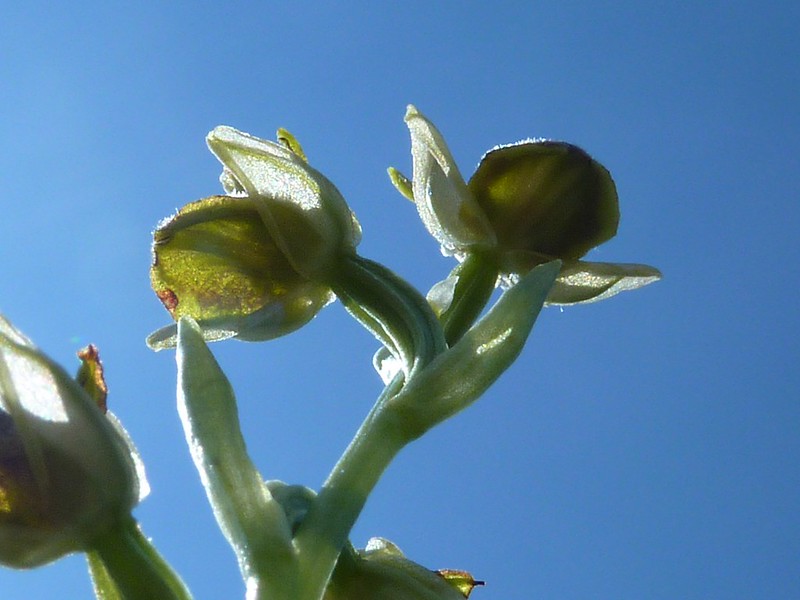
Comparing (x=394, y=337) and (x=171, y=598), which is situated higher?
(x=394, y=337)

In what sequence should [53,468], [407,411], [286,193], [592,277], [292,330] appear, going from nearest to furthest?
[53,468] < [407,411] < [286,193] < [292,330] < [592,277]

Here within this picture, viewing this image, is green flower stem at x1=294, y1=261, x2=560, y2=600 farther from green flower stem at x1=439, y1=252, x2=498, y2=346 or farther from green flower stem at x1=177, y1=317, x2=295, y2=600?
green flower stem at x1=439, y1=252, x2=498, y2=346

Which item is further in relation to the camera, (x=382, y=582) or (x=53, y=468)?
(x=382, y=582)

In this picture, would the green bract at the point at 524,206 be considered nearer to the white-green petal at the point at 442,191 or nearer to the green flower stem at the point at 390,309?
the white-green petal at the point at 442,191

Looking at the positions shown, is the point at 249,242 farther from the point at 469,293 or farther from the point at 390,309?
the point at 469,293

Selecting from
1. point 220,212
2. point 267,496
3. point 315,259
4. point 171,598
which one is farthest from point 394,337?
point 171,598

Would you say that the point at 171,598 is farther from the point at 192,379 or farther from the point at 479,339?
the point at 479,339

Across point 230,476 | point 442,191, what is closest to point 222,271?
point 442,191
